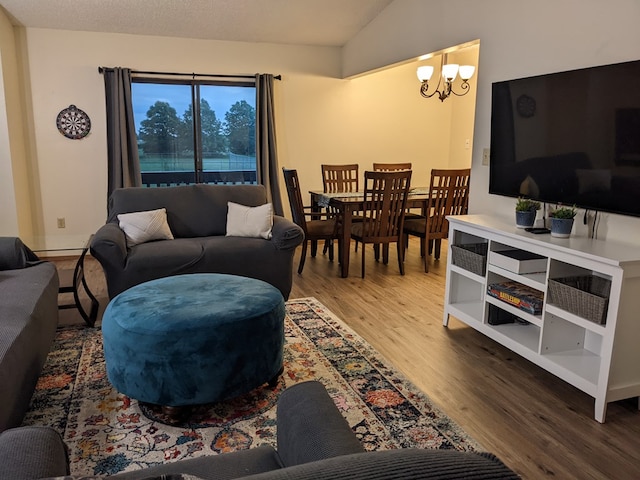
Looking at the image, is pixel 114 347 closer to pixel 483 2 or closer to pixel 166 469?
pixel 166 469

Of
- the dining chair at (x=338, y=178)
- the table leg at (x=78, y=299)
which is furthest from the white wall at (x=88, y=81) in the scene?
the table leg at (x=78, y=299)

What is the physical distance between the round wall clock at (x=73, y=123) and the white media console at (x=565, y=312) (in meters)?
4.21

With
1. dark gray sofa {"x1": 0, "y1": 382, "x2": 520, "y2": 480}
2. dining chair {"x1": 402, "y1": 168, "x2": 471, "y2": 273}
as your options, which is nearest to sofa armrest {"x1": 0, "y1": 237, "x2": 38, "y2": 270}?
dark gray sofa {"x1": 0, "y1": 382, "x2": 520, "y2": 480}

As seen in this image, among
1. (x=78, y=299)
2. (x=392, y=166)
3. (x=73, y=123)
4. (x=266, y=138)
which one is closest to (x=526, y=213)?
(x=78, y=299)

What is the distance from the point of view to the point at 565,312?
8.10 ft

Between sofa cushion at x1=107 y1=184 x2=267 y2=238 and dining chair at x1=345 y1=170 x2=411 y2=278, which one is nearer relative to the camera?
sofa cushion at x1=107 y1=184 x2=267 y2=238

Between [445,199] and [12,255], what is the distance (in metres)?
3.72

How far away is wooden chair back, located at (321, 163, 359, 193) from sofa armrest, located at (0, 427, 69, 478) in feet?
16.3

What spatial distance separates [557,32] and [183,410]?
9.57 ft

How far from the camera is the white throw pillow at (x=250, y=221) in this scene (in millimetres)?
4082

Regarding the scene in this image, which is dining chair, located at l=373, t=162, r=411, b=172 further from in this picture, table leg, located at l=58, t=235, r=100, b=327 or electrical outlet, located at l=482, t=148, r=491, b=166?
table leg, located at l=58, t=235, r=100, b=327

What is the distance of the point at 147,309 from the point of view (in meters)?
2.33

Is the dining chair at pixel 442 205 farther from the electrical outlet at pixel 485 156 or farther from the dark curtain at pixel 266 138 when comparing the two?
the dark curtain at pixel 266 138

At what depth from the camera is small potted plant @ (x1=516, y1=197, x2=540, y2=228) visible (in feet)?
9.45
